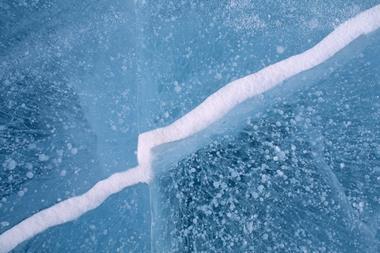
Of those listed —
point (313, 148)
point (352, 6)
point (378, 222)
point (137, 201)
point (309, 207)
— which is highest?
point (352, 6)

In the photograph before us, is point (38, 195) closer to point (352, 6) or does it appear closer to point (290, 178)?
point (290, 178)

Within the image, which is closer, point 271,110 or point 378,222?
point 378,222

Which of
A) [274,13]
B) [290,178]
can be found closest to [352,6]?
[274,13]

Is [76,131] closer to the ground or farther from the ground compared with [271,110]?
farther from the ground

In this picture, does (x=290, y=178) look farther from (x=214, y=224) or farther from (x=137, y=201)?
(x=137, y=201)

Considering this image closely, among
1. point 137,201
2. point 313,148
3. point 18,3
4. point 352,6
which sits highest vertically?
point 18,3

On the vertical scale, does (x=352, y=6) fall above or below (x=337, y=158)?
above

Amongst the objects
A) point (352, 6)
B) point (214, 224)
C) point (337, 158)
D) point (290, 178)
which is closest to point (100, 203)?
point (214, 224)
